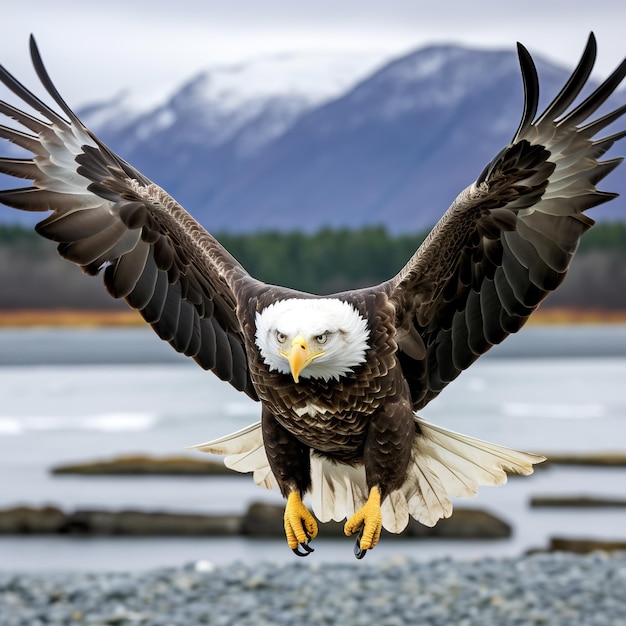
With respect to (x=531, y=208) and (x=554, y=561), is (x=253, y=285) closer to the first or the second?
(x=531, y=208)

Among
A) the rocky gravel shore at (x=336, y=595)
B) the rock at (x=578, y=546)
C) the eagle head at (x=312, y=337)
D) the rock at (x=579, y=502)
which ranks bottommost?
the rocky gravel shore at (x=336, y=595)

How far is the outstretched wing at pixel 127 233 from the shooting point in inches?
111

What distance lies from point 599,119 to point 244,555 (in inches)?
385

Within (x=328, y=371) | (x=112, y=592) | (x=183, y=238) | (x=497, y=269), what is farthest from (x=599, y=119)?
(x=112, y=592)

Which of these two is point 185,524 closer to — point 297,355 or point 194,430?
point 194,430

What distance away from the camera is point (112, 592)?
9430 mm

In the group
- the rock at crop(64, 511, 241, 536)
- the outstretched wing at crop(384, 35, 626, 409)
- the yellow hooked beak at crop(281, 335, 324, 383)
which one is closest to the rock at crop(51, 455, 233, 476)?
the rock at crop(64, 511, 241, 536)

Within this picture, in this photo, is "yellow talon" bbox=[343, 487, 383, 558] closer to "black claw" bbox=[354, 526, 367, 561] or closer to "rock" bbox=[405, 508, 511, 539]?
"black claw" bbox=[354, 526, 367, 561]

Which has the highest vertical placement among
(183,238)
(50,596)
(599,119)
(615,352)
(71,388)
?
(615,352)

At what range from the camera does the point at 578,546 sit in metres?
11.1

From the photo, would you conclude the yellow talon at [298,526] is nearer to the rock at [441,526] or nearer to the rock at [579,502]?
the rock at [441,526]

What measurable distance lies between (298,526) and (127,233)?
0.88m

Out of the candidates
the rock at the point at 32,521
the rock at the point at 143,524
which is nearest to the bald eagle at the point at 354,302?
the rock at the point at 143,524

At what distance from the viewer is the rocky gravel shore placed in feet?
29.2
